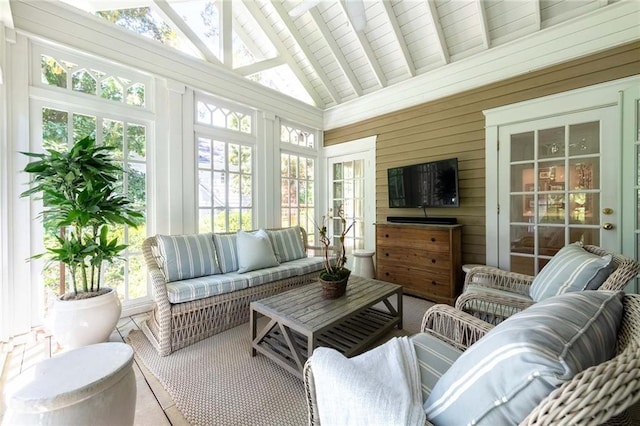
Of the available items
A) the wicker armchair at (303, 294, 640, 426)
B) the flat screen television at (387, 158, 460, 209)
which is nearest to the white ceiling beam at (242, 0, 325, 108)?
the flat screen television at (387, 158, 460, 209)

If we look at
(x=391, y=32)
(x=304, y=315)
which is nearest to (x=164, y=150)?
(x=304, y=315)

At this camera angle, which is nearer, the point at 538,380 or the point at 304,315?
the point at 538,380

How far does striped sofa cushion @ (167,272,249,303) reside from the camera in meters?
2.22

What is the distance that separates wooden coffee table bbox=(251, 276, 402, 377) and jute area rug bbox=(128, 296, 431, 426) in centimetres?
12

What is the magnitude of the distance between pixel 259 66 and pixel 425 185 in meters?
2.96

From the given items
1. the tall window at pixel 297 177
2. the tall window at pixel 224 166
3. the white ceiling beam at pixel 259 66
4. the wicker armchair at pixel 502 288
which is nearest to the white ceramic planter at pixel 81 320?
the tall window at pixel 224 166

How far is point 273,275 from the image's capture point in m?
2.88

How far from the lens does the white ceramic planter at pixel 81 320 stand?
1953mm

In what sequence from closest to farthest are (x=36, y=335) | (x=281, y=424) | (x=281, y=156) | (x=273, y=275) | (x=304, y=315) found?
(x=281, y=424)
(x=304, y=315)
(x=36, y=335)
(x=273, y=275)
(x=281, y=156)

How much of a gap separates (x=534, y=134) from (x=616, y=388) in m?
3.26

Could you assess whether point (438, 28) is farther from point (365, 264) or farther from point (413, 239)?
point (365, 264)

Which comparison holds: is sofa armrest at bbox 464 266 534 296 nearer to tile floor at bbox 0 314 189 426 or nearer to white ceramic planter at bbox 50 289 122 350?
tile floor at bbox 0 314 189 426

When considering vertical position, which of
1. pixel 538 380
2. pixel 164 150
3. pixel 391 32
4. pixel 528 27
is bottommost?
pixel 538 380

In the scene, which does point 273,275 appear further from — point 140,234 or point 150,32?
point 150,32
